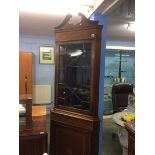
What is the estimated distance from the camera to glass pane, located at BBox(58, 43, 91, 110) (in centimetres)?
222

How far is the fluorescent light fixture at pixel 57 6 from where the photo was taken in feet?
8.20

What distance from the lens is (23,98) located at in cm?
198

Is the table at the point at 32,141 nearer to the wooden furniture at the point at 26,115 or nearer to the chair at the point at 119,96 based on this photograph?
the wooden furniture at the point at 26,115

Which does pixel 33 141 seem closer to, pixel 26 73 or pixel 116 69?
pixel 26 73

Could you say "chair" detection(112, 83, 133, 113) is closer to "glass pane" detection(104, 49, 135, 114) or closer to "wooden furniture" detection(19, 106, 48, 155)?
"glass pane" detection(104, 49, 135, 114)

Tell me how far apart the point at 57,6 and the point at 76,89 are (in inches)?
45.2

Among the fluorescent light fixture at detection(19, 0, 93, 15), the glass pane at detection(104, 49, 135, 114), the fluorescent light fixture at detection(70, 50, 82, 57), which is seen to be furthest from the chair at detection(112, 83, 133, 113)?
the fluorescent light fixture at detection(70, 50, 82, 57)

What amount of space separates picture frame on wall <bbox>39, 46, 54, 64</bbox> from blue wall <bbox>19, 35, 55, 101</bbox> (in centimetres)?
9

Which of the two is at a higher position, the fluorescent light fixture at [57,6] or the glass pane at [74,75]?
the fluorescent light fixture at [57,6]

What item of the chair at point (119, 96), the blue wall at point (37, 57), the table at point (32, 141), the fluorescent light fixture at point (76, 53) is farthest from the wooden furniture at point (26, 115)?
the blue wall at point (37, 57)
